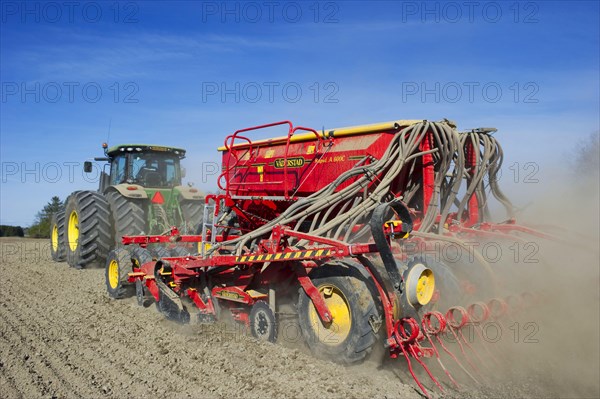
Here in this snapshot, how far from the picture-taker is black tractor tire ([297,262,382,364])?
4.10 metres

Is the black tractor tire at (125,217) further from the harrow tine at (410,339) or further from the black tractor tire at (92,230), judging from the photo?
the harrow tine at (410,339)

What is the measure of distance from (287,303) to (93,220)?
17.7ft

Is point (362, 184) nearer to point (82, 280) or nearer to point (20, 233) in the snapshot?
point (82, 280)

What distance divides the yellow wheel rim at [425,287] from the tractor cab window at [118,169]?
25.1 feet

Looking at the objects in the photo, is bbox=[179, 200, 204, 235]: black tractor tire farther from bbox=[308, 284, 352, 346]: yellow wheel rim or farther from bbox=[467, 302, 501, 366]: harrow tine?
bbox=[467, 302, 501, 366]: harrow tine

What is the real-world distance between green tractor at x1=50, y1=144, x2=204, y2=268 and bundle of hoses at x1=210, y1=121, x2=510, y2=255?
3.90 meters

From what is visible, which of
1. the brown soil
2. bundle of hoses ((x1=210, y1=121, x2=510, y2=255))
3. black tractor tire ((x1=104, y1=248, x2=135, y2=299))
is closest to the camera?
the brown soil

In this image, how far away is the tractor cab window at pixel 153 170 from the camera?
10211 millimetres

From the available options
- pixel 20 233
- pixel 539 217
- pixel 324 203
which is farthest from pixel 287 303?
pixel 20 233

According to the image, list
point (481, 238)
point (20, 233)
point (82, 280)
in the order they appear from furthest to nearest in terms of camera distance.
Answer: point (20, 233) < point (82, 280) < point (481, 238)

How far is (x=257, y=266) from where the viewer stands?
17.2ft

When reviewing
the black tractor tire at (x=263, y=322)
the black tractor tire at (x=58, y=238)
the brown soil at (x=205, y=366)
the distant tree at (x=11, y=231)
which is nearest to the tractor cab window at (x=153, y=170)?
the black tractor tire at (x=58, y=238)

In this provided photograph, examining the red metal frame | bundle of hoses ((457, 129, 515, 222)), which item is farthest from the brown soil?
bundle of hoses ((457, 129, 515, 222))

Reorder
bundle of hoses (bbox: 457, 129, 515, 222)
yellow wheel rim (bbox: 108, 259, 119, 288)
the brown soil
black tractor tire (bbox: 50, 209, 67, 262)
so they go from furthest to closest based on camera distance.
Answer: black tractor tire (bbox: 50, 209, 67, 262), yellow wheel rim (bbox: 108, 259, 119, 288), bundle of hoses (bbox: 457, 129, 515, 222), the brown soil
